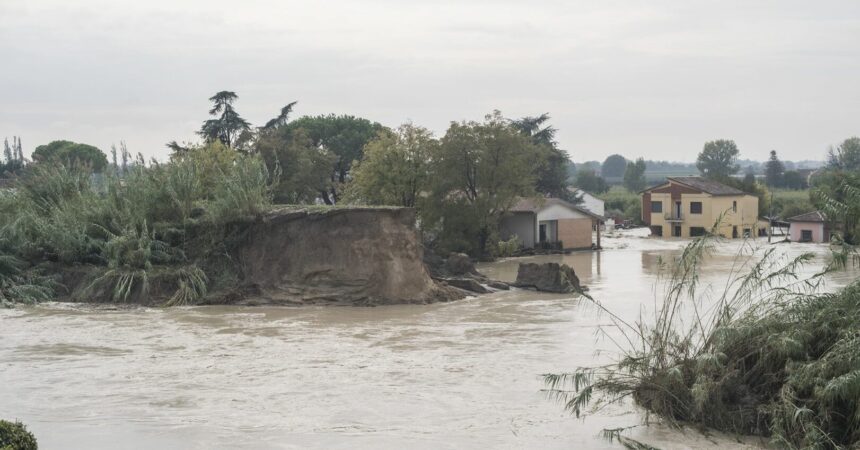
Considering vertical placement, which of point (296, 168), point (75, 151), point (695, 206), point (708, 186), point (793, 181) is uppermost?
point (75, 151)

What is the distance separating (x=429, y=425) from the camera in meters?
12.6

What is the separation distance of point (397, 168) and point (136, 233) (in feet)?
58.2

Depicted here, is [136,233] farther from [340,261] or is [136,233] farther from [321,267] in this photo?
[340,261]

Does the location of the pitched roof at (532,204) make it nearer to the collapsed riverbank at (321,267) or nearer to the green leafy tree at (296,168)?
the green leafy tree at (296,168)

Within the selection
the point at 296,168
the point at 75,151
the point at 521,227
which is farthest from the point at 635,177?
the point at 296,168

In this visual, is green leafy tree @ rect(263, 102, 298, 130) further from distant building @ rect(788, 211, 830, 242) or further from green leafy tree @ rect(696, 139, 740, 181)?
green leafy tree @ rect(696, 139, 740, 181)

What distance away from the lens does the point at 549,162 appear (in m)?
67.7

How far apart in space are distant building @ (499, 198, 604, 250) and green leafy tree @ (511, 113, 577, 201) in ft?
52.8

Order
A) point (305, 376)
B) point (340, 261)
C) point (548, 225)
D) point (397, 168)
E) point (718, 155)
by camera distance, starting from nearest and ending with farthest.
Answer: point (305, 376) → point (340, 261) → point (397, 168) → point (548, 225) → point (718, 155)

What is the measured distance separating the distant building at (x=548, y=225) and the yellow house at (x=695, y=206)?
12571mm

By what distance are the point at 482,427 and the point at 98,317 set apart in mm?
13817

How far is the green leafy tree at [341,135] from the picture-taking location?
195 feet

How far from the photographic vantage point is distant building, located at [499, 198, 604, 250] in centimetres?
4891

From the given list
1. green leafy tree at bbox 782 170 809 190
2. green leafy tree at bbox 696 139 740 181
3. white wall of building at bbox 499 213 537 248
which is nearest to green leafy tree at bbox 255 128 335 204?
white wall of building at bbox 499 213 537 248
